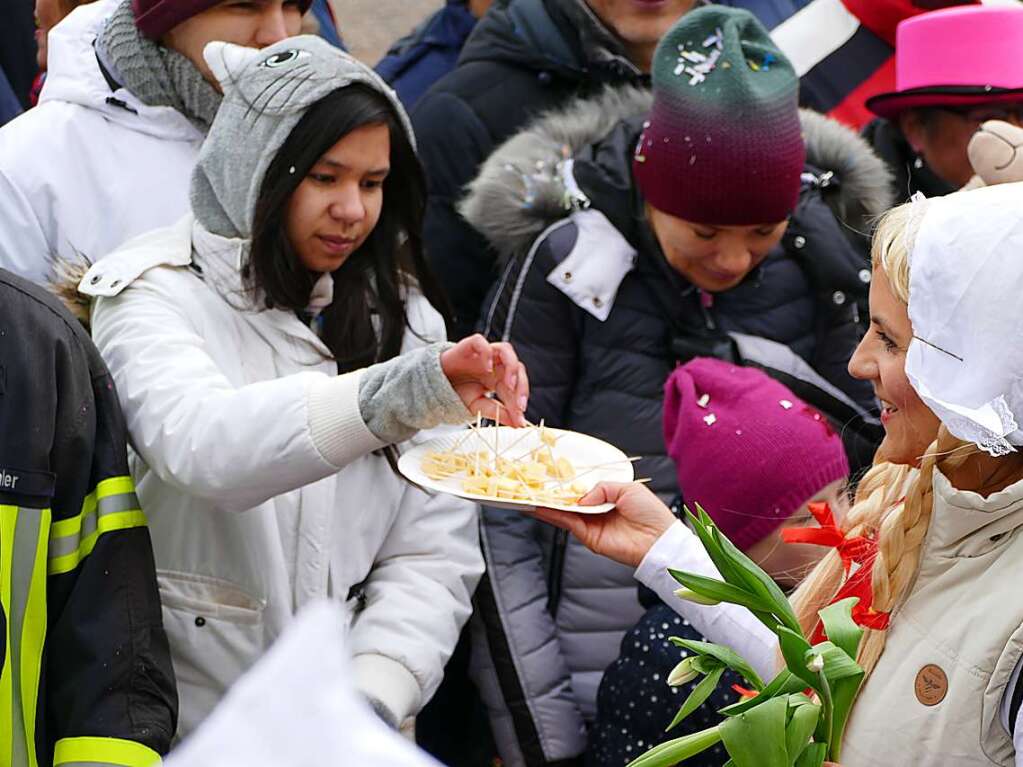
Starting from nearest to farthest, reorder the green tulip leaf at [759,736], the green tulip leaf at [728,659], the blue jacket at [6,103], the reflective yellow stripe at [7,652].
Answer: the green tulip leaf at [759,736] → the green tulip leaf at [728,659] → the reflective yellow stripe at [7,652] → the blue jacket at [6,103]

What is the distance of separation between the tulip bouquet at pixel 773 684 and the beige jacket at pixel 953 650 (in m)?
0.10

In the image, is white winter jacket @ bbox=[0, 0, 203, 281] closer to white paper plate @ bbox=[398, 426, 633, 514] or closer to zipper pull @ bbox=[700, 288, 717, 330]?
white paper plate @ bbox=[398, 426, 633, 514]

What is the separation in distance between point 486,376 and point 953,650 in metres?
0.99

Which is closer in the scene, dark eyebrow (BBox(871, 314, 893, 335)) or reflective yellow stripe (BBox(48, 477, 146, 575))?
dark eyebrow (BBox(871, 314, 893, 335))

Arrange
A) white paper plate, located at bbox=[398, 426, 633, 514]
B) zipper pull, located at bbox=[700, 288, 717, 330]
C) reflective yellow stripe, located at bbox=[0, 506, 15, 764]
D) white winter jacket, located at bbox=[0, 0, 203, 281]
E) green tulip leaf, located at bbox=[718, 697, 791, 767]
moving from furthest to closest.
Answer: zipper pull, located at bbox=[700, 288, 717, 330]
white winter jacket, located at bbox=[0, 0, 203, 281]
white paper plate, located at bbox=[398, 426, 633, 514]
reflective yellow stripe, located at bbox=[0, 506, 15, 764]
green tulip leaf, located at bbox=[718, 697, 791, 767]

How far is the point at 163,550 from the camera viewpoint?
8.64ft

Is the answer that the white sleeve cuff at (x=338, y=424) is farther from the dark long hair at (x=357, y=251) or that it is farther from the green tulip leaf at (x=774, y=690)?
the green tulip leaf at (x=774, y=690)

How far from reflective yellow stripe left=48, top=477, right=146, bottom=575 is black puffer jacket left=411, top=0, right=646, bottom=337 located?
145cm

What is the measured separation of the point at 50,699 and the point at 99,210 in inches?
44.2

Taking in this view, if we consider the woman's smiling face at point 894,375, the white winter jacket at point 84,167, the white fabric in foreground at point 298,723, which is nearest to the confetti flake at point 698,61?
the white winter jacket at point 84,167

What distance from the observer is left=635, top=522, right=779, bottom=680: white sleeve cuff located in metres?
2.26

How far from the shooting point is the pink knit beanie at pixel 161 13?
3.05 m

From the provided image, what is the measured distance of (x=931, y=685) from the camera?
1849 millimetres

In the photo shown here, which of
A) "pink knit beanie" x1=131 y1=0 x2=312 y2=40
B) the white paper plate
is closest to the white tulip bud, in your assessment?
the white paper plate
